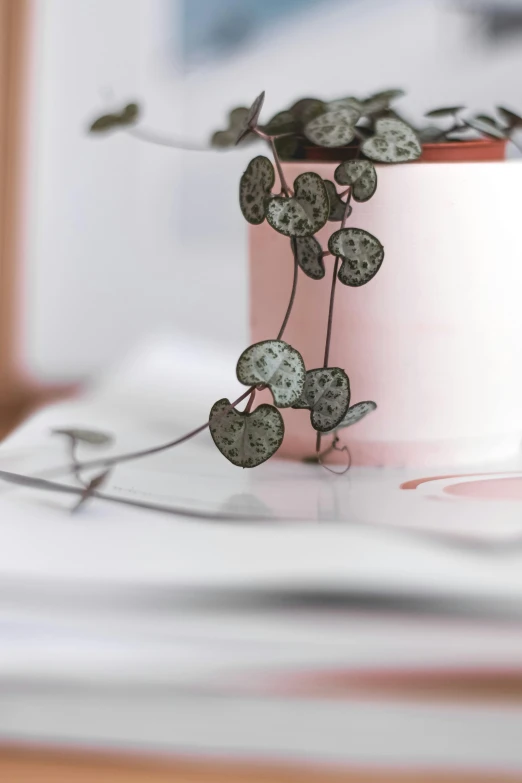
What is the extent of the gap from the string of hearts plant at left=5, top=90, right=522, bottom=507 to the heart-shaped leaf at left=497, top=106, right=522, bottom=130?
0.09m

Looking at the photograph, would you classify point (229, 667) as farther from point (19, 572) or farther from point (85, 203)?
point (85, 203)

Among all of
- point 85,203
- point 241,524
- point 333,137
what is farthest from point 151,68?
point 241,524

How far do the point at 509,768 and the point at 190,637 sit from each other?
0.11m

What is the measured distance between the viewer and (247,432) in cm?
40

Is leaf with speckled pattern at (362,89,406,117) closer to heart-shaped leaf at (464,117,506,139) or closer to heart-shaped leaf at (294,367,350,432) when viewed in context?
heart-shaped leaf at (464,117,506,139)

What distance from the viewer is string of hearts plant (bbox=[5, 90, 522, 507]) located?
1.28 ft

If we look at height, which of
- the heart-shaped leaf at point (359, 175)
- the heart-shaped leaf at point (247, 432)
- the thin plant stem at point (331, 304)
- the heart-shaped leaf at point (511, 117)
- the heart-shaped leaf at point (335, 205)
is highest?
the heart-shaped leaf at point (511, 117)

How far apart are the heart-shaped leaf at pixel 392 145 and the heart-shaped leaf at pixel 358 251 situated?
5cm

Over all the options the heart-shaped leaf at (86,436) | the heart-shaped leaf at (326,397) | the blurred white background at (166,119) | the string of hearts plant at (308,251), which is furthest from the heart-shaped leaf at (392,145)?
the blurred white background at (166,119)

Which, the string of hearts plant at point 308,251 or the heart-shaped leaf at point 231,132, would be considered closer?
the string of hearts plant at point 308,251

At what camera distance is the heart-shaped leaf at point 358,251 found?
0.40 m

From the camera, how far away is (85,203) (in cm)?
120

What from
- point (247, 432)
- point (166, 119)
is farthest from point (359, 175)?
point (166, 119)

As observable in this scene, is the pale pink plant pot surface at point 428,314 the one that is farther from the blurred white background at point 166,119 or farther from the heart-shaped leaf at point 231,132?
the blurred white background at point 166,119
